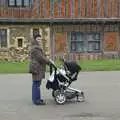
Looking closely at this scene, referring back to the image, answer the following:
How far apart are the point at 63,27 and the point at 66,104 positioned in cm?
1927

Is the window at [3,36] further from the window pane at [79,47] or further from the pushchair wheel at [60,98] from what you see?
the pushchair wheel at [60,98]

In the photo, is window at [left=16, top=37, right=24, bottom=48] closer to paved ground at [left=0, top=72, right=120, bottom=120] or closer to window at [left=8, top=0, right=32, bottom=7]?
window at [left=8, top=0, right=32, bottom=7]

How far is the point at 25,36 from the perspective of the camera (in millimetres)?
30766

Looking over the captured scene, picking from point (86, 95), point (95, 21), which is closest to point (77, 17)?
point (95, 21)

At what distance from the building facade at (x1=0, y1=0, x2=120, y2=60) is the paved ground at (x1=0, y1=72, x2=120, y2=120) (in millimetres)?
13496

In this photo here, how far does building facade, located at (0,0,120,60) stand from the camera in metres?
30.6

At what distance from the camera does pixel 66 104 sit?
11.9m

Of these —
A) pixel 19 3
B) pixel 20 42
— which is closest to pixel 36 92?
pixel 20 42

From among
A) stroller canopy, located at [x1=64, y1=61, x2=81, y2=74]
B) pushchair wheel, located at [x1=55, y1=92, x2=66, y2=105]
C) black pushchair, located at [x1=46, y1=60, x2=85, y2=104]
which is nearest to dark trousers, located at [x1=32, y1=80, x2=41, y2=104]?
black pushchair, located at [x1=46, y1=60, x2=85, y2=104]

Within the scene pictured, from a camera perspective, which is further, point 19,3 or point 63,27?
point 63,27

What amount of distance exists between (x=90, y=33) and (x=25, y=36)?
416cm

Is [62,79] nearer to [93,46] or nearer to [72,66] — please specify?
[72,66]

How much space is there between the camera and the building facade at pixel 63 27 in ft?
100

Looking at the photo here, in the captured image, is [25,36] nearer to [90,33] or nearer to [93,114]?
[90,33]
